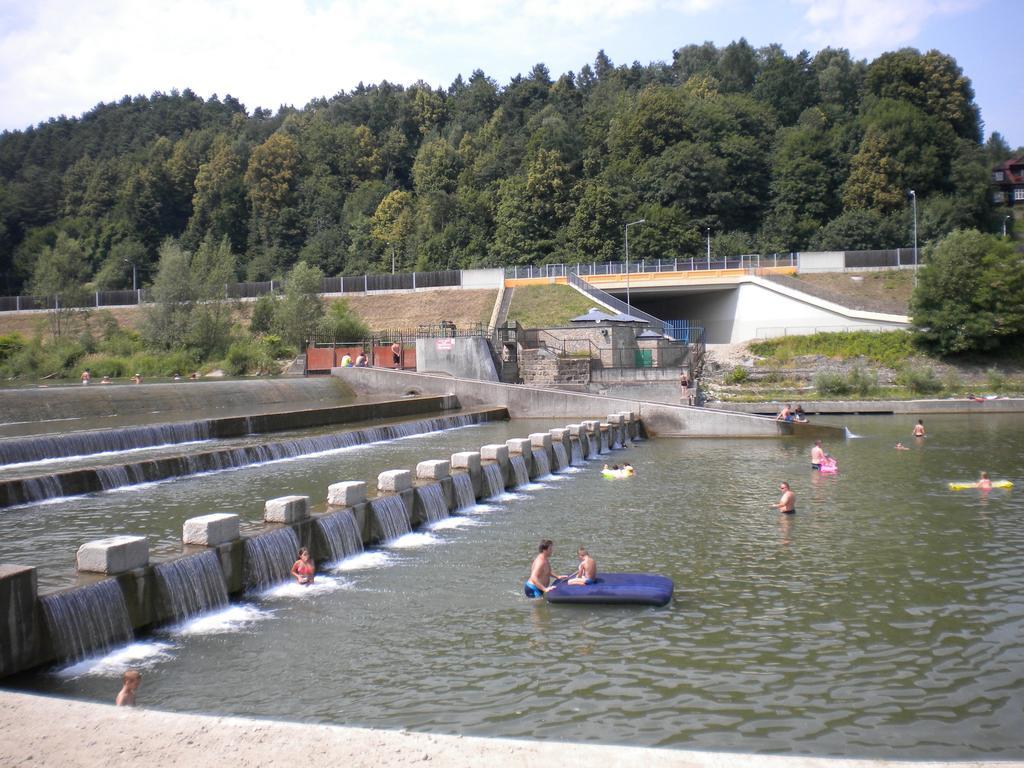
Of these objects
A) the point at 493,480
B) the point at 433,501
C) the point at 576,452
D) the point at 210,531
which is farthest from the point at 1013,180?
the point at 210,531

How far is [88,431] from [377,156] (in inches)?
4365

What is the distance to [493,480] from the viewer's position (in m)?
21.4

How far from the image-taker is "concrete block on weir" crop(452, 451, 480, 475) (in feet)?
67.2

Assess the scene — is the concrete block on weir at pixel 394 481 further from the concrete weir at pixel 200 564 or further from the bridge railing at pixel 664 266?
the bridge railing at pixel 664 266

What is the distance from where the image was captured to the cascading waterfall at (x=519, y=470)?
22797 millimetres

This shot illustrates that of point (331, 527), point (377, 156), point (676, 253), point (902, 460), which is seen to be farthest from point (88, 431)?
point (377, 156)

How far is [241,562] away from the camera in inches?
516

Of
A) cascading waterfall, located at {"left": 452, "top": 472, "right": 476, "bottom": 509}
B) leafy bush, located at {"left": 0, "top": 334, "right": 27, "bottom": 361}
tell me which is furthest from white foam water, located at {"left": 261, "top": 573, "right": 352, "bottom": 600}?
leafy bush, located at {"left": 0, "top": 334, "right": 27, "bottom": 361}

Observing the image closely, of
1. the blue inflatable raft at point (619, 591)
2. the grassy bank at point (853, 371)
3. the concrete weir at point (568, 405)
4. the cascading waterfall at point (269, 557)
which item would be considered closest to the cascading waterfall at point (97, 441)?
the cascading waterfall at point (269, 557)

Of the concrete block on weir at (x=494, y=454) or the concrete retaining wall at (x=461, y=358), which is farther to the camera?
the concrete retaining wall at (x=461, y=358)

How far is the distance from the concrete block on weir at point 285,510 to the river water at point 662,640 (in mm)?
1148

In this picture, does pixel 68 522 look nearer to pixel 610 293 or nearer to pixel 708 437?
pixel 708 437

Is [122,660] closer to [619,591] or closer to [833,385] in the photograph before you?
[619,591]

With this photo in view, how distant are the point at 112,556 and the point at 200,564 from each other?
1.42 meters
